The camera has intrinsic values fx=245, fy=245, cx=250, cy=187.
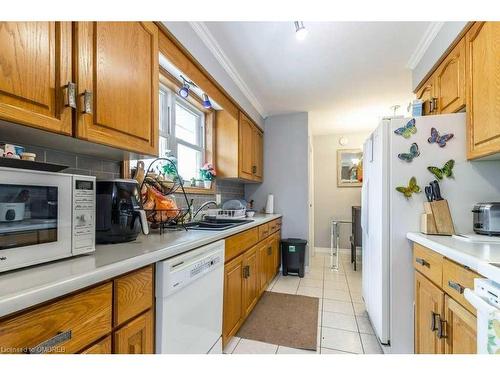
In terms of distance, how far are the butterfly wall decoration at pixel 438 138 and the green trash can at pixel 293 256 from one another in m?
2.13

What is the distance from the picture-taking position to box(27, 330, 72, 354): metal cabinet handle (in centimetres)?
58

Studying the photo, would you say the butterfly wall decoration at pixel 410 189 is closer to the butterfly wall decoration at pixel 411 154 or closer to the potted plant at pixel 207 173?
the butterfly wall decoration at pixel 411 154

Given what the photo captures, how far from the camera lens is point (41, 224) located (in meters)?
0.74

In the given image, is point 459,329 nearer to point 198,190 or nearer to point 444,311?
point 444,311

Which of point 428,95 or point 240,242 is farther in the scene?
point 428,95

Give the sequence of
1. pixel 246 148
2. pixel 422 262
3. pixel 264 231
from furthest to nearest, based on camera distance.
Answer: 1. pixel 246 148
2. pixel 264 231
3. pixel 422 262

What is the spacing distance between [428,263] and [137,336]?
1454 millimetres

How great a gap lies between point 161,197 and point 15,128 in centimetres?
82

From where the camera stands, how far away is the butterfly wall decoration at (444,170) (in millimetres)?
1546

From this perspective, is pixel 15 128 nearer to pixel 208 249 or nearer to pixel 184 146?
pixel 208 249

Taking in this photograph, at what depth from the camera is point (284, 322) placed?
6.96ft

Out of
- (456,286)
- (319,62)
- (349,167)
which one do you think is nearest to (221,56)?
(319,62)

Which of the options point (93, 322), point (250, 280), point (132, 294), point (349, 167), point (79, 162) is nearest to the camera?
point (93, 322)
